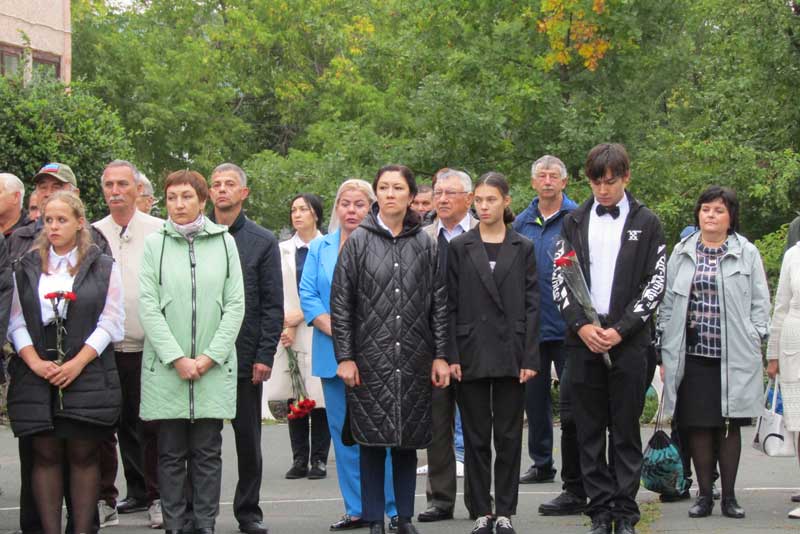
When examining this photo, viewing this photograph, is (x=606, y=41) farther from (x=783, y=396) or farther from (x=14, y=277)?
(x=14, y=277)

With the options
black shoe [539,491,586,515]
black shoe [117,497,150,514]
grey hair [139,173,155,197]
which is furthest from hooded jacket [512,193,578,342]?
black shoe [117,497,150,514]

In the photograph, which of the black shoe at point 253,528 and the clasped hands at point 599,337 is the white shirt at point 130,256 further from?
the clasped hands at point 599,337

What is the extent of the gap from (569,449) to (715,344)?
1.23m

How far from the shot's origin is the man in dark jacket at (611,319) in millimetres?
Answer: 7539

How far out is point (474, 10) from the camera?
68.6 feet

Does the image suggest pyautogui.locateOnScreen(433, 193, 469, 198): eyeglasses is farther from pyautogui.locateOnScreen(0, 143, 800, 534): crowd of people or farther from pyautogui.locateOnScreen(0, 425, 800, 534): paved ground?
pyautogui.locateOnScreen(0, 425, 800, 534): paved ground

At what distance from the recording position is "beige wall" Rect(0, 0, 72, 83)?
22781 millimetres

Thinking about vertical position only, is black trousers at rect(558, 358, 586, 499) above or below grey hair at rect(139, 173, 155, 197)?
below

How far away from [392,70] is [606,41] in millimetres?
4880

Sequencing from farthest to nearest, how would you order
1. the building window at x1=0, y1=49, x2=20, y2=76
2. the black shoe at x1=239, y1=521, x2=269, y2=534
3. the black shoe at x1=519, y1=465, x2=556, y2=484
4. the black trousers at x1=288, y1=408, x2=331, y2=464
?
1. the building window at x1=0, y1=49, x2=20, y2=76
2. the black trousers at x1=288, y1=408, x2=331, y2=464
3. the black shoe at x1=519, y1=465, x2=556, y2=484
4. the black shoe at x1=239, y1=521, x2=269, y2=534

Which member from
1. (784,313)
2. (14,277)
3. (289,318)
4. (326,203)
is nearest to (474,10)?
(326,203)

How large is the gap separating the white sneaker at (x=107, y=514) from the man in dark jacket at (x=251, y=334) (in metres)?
0.84

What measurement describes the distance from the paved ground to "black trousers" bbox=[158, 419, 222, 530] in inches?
31.4

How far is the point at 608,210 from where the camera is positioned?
7.71 m
